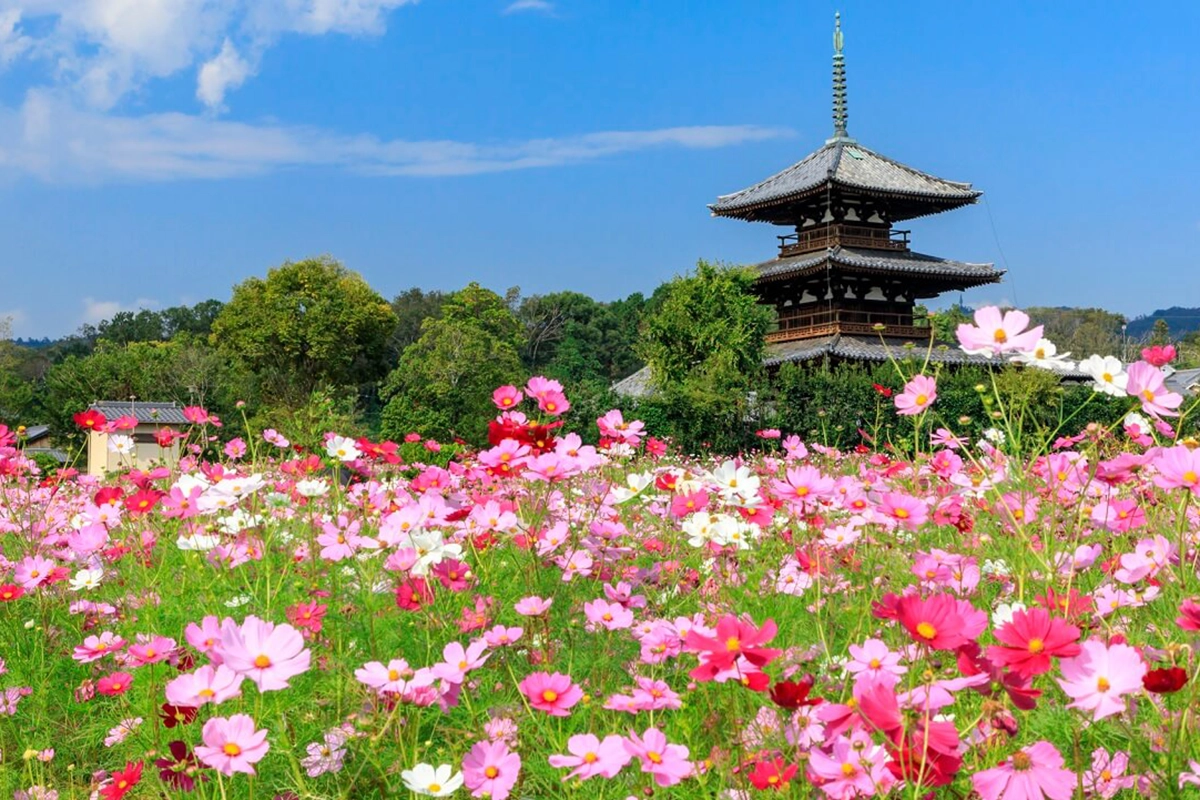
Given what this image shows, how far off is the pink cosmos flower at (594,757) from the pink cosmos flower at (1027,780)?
478mm

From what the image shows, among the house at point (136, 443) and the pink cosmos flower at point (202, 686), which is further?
the house at point (136, 443)

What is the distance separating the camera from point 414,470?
5941 millimetres

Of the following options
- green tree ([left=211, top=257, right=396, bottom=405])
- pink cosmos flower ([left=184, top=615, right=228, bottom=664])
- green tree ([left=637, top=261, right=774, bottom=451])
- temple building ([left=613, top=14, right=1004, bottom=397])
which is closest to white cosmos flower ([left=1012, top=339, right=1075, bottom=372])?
pink cosmos flower ([left=184, top=615, right=228, bottom=664])

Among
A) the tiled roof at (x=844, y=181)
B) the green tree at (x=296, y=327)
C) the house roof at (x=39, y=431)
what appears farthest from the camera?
the green tree at (x=296, y=327)

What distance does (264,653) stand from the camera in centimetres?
155

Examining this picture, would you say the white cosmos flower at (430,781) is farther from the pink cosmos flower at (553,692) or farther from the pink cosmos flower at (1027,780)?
the pink cosmos flower at (1027,780)

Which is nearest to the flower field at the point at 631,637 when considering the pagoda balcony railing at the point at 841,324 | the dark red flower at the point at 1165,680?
the dark red flower at the point at 1165,680

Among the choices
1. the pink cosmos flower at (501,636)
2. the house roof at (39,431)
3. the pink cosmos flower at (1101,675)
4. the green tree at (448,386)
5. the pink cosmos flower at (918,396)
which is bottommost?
the house roof at (39,431)

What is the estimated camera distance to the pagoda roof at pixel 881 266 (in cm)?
2312

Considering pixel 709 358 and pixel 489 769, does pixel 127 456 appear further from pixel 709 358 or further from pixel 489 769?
pixel 709 358

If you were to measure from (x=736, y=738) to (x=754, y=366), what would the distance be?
722 inches

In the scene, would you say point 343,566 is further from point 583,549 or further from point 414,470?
point 414,470

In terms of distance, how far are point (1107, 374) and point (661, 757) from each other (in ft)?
4.39

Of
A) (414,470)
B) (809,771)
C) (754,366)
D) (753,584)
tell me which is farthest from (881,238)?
(809,771)
